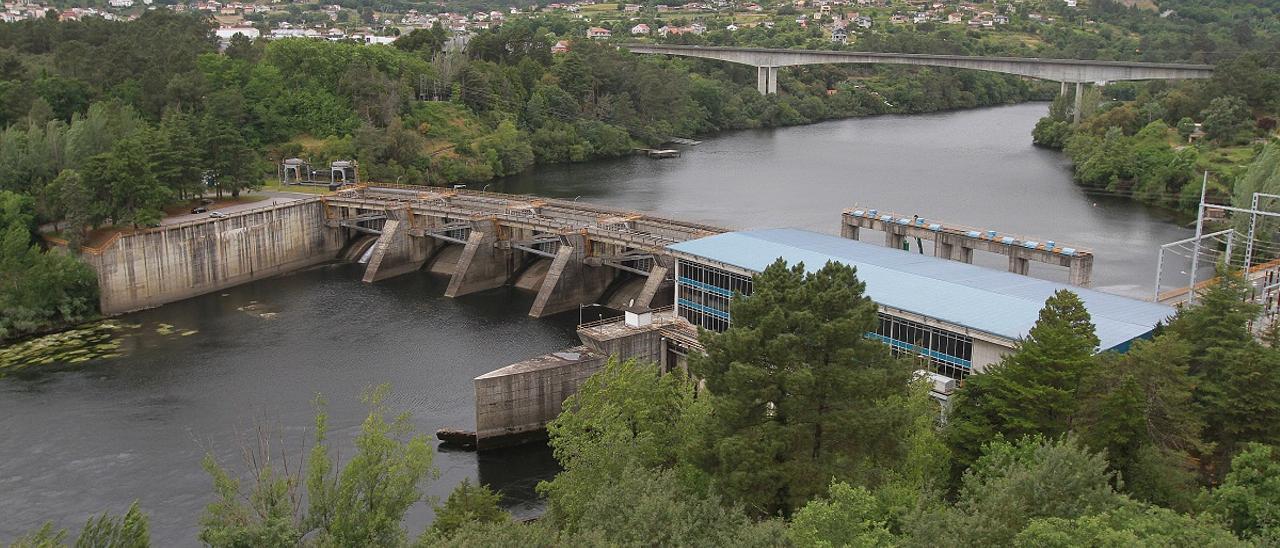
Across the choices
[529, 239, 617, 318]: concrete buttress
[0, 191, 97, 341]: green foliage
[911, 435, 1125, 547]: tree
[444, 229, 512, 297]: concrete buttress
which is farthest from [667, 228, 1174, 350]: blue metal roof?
[0, 191, 97, 341]: green foliage

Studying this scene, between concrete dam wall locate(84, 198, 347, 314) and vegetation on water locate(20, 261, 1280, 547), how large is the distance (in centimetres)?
3251

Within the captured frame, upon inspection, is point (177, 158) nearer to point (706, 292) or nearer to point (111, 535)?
point (706, 292)

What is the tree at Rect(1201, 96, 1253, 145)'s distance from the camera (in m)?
80.6

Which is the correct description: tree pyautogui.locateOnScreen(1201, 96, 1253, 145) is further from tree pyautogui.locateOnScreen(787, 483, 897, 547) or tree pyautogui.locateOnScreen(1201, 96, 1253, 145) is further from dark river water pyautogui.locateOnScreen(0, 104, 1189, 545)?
tree pyautogui.locateOnScreen(787, 483, 897, 547)

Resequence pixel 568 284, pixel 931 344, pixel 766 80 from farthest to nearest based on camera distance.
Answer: pixel 766 80 < pixel 568 284 < pixel 931 344

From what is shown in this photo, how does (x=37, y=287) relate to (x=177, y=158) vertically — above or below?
below

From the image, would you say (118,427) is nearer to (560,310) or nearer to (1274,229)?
(560,310)

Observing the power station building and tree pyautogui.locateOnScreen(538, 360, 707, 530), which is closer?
tree pyautogui.locateOnScreen(538, 360, 707, 530)

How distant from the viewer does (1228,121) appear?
80375mm

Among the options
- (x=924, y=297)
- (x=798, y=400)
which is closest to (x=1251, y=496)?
(x=798, y=400)

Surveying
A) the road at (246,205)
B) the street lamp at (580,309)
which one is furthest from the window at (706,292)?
the road at (246,205)

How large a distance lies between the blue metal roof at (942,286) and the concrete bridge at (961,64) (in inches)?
2691

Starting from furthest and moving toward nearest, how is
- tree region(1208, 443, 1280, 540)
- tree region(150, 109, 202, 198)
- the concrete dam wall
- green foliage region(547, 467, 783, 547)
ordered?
tree region(150, 109, 202, 198) < the concrete dam wall < tree region(1208, 443, 1280, 540) < green foliage region(547, 467, 783, 547)

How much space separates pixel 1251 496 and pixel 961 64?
10354 cm
